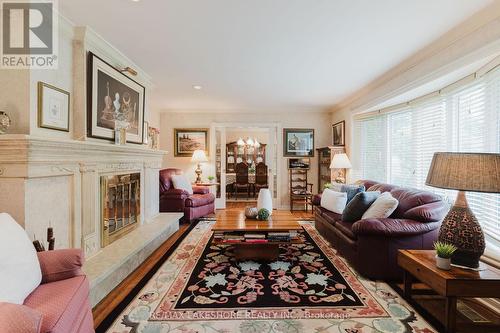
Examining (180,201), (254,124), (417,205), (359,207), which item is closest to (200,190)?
(180,201)

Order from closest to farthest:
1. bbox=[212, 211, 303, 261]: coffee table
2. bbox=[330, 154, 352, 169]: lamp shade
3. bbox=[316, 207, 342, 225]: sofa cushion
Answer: bbox=[212, 211, 303, 261]: coffee table
bbox=[316, 207, 342, 225]: sofa cushion
bbox=[330, 154, 352, 169]: lamp shade

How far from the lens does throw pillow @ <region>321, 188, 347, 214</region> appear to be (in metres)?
3.63

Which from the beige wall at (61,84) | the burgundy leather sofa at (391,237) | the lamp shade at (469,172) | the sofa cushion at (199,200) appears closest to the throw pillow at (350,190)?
the burgundy leather sofa at (391,237)

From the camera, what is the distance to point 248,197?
8.55 metres

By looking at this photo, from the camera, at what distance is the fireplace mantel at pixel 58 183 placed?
183 cm

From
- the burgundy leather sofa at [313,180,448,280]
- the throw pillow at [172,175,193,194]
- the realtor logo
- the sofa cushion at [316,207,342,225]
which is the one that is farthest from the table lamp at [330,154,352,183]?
the realtor logo

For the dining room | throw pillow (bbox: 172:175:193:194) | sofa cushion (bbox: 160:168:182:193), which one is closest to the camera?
sofa cushion (bbox: 160:168:182:193)

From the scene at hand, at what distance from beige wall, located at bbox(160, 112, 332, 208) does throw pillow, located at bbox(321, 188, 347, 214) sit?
249cm

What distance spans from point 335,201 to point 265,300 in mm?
2030

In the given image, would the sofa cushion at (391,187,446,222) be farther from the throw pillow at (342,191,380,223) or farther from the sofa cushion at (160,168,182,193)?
the sofa cushion at (160,168,182,193)

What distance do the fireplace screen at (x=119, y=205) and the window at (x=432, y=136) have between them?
152 inches

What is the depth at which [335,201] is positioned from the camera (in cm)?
371

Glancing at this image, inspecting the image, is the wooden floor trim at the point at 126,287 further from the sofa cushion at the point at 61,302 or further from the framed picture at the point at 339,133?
the framed picture at the point at 339,133

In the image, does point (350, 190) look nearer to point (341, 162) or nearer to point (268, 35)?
point (341, 162)
